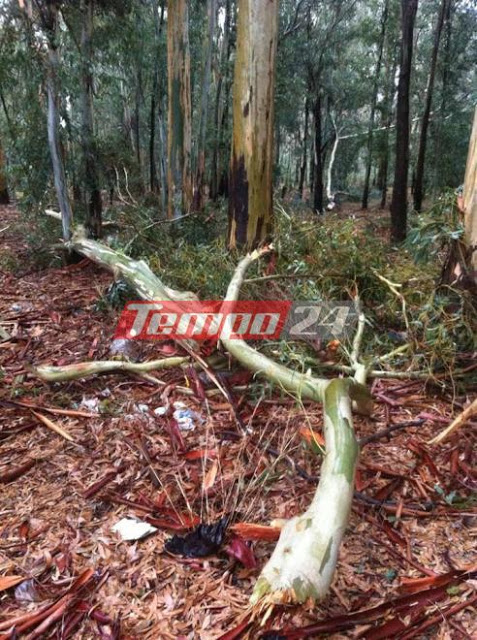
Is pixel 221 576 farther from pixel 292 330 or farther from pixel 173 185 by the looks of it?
pixel 173 185

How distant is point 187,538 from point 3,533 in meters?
0.87

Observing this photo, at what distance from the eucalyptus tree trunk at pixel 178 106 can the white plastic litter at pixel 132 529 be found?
6.07 metres

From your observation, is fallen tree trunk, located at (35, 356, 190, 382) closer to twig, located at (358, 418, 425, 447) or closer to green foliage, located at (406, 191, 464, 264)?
twig, located at (358, 418, 425, 447)

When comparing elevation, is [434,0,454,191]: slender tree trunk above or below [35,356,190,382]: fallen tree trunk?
above

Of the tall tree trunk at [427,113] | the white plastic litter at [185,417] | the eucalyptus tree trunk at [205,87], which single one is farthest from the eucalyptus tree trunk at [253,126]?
the tall tree trunk at [427,113]

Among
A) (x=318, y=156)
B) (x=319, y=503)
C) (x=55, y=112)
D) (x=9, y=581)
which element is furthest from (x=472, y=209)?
(x=318, y=156)

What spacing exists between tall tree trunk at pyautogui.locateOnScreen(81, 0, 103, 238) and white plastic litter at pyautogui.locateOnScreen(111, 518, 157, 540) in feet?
17.6

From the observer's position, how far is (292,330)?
3650 mm

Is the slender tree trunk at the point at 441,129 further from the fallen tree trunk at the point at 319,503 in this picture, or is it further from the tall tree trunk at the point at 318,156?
the fallen tree trunk at the point at 319,503

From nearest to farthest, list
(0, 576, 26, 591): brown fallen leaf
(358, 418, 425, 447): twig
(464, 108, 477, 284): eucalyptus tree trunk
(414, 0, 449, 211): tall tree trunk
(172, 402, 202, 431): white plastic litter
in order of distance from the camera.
Result: (0, 576, 26, 591): brown fallen leaf, (358, 418, 425, 447): twig, (172, 402, 202, 431): white plastic litter, (464, 108, 477, 284): eucalyptus tree trunk, (414, 0, 449, 211): tall tree trunk

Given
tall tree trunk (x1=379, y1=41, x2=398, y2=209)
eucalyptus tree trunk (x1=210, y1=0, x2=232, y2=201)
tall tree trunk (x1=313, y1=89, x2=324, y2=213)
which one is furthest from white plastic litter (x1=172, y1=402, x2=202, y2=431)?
tall tree trunk (x1=379, y1=41, x2=398, y2=209)

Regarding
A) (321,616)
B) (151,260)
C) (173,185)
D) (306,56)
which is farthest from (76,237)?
(306,56)

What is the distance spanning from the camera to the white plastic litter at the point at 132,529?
197 centimetres

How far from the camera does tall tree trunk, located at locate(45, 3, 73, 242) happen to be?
16.8 feet
